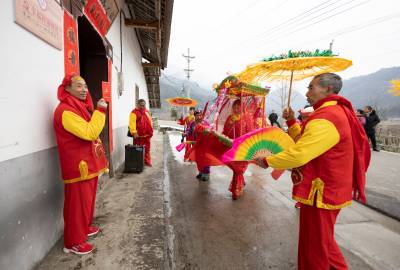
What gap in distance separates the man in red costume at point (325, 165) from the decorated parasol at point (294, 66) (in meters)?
1.58

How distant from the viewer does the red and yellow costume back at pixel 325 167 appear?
1.81m

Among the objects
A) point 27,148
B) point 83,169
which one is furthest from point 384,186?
point 27,148

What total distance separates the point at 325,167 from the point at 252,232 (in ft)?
5.77

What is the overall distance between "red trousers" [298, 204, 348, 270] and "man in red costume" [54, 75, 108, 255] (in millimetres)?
2073

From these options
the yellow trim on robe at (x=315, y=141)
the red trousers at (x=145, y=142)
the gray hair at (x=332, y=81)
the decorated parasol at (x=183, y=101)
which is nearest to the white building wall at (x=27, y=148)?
the yellow trim on robe at (x=315, y=141)

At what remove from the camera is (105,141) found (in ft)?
15.9

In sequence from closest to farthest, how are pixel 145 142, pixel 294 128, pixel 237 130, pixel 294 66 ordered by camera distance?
pixel 294 128 < pixel 294 66 < pixel 237 130 < pixel 145 142

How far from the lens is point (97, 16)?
147 inches

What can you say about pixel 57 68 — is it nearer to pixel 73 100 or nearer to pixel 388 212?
pixel 73 100

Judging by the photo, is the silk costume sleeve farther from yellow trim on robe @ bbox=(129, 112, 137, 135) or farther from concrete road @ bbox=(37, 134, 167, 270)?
yellow trim on robe @ bbox=(129, 112, 137, 135)

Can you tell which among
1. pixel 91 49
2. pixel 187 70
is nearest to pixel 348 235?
pixel 91 49

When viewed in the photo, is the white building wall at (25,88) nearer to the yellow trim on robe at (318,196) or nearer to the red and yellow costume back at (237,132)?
the yellow trim on robe at (318,196)

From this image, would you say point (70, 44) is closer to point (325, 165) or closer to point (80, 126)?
point (80, 126)

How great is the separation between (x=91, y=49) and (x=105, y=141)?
190cm
